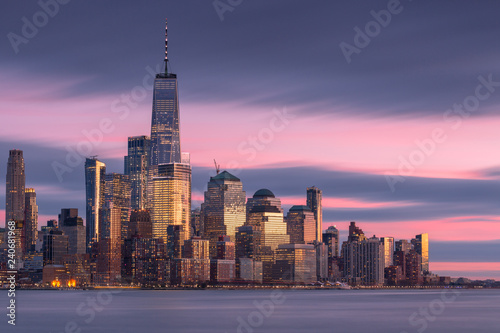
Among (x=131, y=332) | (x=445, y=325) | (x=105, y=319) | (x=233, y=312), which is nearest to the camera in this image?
(x=131, y=332)

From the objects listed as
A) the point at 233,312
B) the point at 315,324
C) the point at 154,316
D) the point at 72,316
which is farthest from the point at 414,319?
the point at 72,316

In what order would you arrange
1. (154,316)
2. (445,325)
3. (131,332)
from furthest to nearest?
1. (154,316)
2. (445,325)
3. (131,332)

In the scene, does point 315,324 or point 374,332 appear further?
point 315,324

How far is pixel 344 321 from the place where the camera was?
161 m

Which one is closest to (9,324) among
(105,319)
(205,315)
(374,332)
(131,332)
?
(105,319)

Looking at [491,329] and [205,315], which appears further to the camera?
[205,315]

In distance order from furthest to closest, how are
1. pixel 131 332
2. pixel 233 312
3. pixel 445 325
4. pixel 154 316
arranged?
1. pixel 233 312
2. pixel 154 316
3. pixel 445 325
4. pixel 131 332

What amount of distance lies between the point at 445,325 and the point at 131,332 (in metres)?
54.7

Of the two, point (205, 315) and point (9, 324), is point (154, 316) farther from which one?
point (9, 324)

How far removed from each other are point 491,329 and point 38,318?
8693cm

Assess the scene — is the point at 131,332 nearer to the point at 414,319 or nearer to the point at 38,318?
the point at 38,318

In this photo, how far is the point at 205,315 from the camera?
176 metres

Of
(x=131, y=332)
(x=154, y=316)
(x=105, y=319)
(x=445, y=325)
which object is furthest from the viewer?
(x=154, y=316)

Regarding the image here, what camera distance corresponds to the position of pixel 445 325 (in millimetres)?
148125
